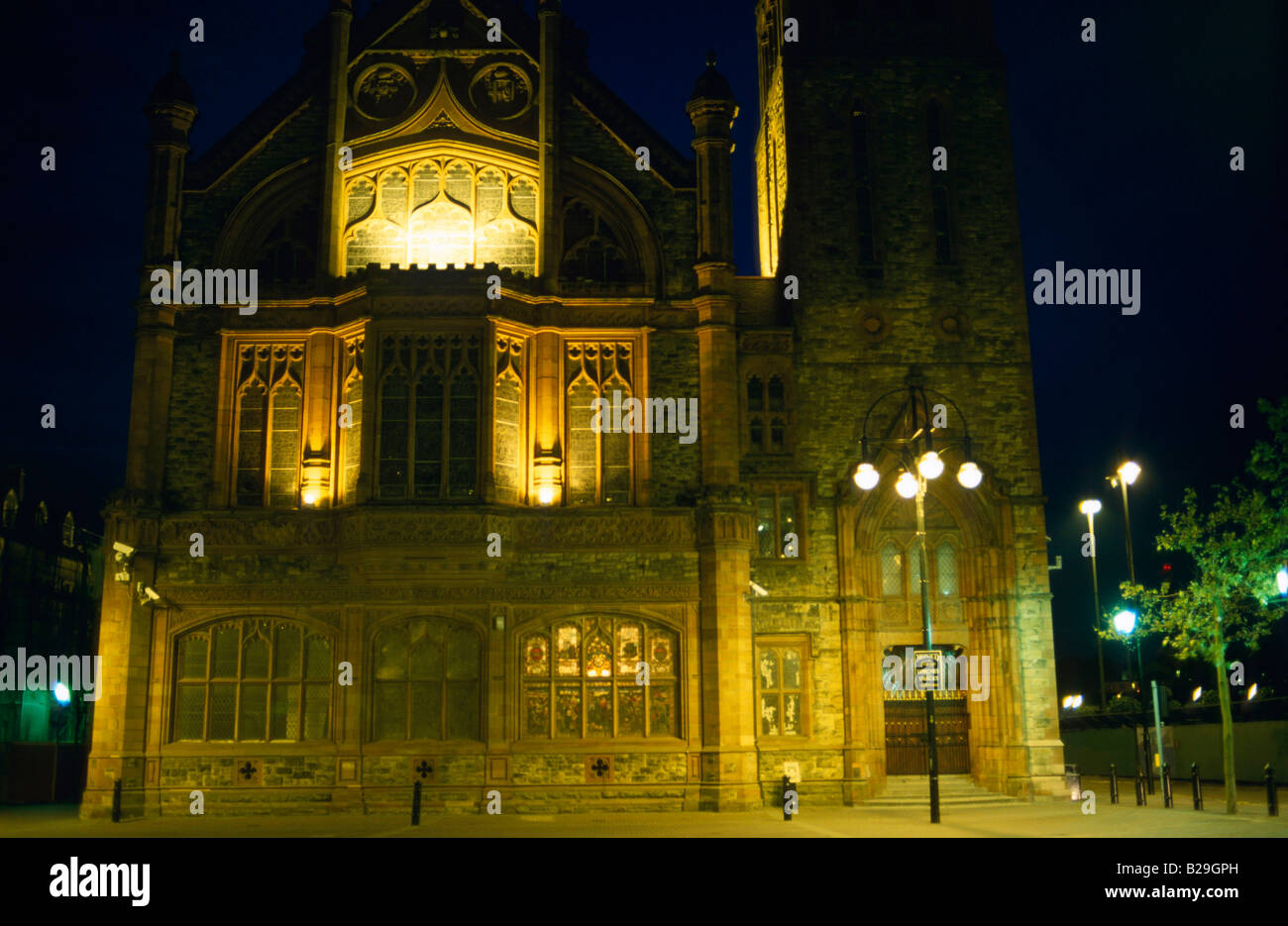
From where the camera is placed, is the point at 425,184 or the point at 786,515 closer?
the point at 786,515

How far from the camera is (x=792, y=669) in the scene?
29922mm

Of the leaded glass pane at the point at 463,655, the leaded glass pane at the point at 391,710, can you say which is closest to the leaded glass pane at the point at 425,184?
the leaded glass pane at the point at 463,655

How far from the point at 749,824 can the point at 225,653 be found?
41.9ft

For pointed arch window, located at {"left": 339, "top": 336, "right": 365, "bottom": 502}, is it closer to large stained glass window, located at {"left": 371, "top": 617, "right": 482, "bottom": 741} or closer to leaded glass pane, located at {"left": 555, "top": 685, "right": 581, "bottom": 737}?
large stained glass window, located at {"left": 371, "top": 617, "right": 482, "bottom": 741}

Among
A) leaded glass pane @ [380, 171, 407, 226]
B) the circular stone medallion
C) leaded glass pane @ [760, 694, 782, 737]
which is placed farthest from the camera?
the circular stone medallion

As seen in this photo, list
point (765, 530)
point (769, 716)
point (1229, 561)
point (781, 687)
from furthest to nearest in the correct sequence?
point (765, 530)
point (781, 687)
point (769, 716)
point (1229, 561)

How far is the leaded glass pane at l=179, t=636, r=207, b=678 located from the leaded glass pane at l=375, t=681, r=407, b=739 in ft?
13.8

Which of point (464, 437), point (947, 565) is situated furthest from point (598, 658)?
point (947, 565)

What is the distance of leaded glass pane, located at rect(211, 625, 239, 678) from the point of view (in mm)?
28281

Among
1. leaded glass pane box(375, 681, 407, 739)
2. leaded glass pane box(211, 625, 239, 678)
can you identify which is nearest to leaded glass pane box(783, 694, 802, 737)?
leaded glass pane box(375, 681, 407, 739)

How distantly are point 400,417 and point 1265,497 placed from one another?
1929 centimetres

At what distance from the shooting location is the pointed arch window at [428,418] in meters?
28.4

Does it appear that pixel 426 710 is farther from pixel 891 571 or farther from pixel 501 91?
pixel 501 91
